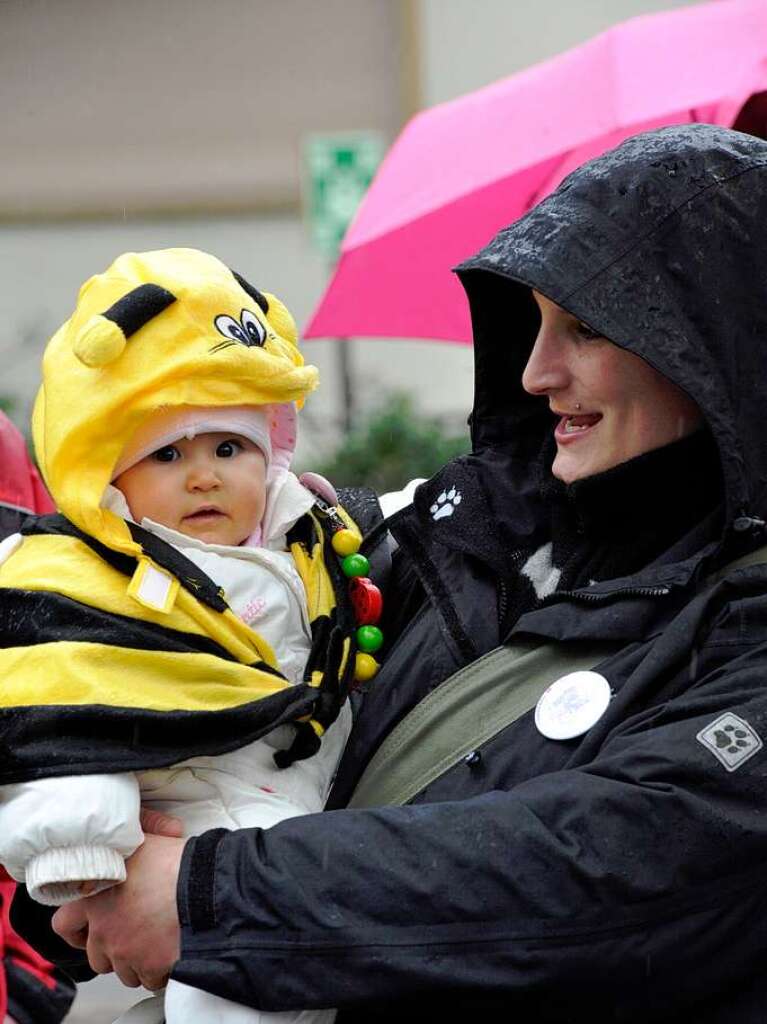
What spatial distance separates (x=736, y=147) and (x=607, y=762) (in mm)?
964

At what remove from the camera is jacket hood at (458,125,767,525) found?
7.75ft

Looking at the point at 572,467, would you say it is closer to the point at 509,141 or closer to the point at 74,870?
the point at 74,870

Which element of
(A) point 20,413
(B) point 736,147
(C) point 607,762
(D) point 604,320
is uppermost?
(B) point 736,147

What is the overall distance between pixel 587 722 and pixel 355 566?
0.73m

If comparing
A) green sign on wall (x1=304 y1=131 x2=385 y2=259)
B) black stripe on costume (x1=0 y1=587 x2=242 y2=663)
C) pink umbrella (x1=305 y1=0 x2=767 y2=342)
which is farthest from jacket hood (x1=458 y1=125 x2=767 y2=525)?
green sign on wall (x1=304 y1=131 x2=385 y2=259)

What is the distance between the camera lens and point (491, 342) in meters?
2.97

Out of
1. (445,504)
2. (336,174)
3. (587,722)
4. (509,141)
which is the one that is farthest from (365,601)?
(336,174)

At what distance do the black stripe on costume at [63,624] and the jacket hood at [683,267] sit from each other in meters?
0.77

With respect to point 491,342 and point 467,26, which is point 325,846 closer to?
point 491,342

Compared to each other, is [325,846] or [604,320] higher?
[604,320]

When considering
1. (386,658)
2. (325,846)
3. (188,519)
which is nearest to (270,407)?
(188,519)

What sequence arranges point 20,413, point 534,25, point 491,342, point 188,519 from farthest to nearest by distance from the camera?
point 534,25, point 20,413, point 491,342, point 188,519

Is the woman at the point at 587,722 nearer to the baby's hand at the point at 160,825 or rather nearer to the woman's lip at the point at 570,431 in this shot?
the woman's lip at the point at 570,431

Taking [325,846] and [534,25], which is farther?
[534,25]
